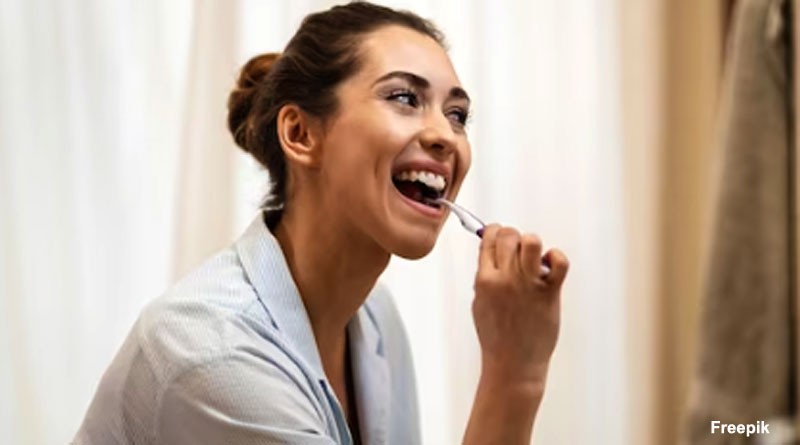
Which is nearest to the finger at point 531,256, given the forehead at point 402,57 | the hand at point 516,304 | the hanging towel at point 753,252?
the hand at point 516,304

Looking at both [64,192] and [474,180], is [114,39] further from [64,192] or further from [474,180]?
[474,180]

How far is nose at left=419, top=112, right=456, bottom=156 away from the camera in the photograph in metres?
0.97

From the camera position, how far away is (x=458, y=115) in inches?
41.0

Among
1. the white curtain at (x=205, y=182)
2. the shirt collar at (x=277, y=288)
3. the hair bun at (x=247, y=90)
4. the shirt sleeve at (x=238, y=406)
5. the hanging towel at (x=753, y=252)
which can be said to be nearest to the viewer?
the hanging towel at (x=753, y=252)

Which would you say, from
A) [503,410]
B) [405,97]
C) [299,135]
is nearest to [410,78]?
[405,97]

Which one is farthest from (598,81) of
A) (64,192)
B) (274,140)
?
(64,192)

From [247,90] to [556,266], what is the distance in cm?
42

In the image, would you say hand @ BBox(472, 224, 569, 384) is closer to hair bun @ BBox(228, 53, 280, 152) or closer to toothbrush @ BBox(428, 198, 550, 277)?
toothbrush @ BBox(428, 198, 550, 277)

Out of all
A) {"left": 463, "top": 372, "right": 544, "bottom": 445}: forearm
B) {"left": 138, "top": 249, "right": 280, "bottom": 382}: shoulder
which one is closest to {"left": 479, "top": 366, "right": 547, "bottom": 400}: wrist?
{"left": 463, "top": 372, "right": 544, "bottom": 445}: forearm

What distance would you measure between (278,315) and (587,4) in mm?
681

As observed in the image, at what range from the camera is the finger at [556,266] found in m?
0.89

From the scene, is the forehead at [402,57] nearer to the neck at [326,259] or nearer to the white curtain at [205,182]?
the neck at [326,259]

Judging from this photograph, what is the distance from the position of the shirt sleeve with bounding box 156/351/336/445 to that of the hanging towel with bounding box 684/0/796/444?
1.37 ft

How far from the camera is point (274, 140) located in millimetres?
1053
